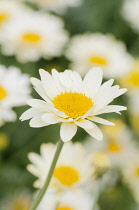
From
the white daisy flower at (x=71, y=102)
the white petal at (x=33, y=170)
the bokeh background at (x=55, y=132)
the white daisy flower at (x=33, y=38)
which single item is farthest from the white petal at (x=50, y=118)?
the white daisy flower at (x=33, y=38)

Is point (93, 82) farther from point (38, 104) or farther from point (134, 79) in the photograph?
point (134, 79)

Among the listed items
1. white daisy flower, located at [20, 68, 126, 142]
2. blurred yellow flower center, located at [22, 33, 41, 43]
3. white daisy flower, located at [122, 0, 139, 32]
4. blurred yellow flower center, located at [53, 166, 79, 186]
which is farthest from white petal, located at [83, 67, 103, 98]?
white daisy flower, located at [122, 0, 139, 32]

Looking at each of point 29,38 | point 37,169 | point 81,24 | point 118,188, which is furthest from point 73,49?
point 37,169

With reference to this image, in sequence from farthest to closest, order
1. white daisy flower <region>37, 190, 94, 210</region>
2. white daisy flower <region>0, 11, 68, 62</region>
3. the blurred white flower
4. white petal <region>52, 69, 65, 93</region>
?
Answer: white daisy flower <region>0, 11, 68, 62</region> → the blurred white flower → white daisy flower <region>37, 190, 94, 210</region> → white petal <region>52, 69, 65, 93</region>

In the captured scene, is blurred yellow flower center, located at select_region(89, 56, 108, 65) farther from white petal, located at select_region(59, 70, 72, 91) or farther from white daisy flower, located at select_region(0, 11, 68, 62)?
white petal, located at select_region(59, 70, 72, 91)

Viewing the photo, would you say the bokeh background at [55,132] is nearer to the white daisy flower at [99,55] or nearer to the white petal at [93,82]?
the white daisy flower at [99,55]

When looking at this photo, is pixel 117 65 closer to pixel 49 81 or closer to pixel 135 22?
pixel 135 22

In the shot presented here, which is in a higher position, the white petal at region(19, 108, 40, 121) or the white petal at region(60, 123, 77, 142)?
the white petal at region(19, 108, 40, 121)
